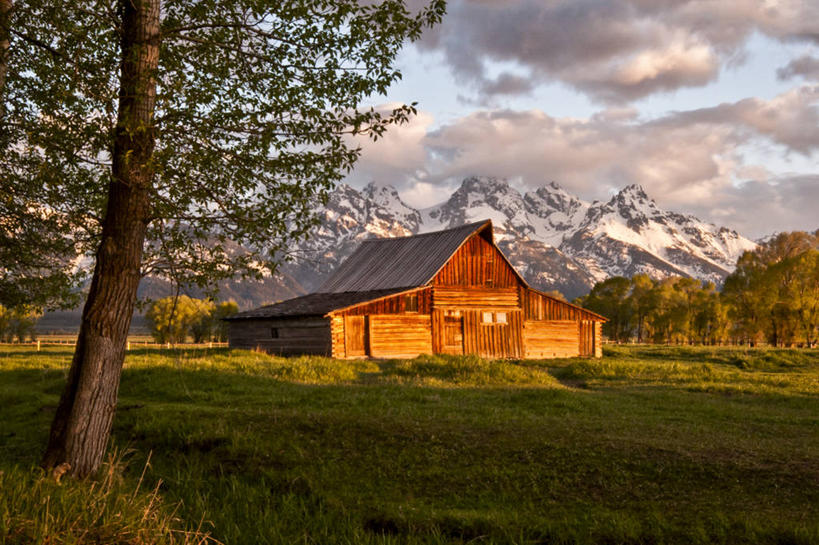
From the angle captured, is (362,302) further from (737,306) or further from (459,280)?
(737,306)

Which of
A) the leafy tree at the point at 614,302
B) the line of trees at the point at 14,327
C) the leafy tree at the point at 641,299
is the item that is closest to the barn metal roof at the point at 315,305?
the line of trees at the point at 14,327

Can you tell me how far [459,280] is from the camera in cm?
4197

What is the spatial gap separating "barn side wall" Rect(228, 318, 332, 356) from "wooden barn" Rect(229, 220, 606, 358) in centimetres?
6

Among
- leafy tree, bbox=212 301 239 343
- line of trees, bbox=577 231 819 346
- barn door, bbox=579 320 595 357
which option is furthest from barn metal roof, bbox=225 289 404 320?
leafy tree, bbox=212 301 239 343

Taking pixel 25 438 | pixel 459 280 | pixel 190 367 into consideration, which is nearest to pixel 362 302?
pixel 459 280

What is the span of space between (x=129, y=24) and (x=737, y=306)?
71258 mm

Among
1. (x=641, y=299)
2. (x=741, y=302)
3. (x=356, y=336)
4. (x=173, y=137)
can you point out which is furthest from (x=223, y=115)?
(x=641, y=299)

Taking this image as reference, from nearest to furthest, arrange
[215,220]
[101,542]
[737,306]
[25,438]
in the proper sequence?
[101,542] → [215,220] → [25,438] → [737,306]

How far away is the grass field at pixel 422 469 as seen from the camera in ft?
23.7

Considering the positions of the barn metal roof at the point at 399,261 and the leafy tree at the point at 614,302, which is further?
the leafy tree at the point at 614,302

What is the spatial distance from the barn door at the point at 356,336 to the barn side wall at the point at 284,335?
1.24 m

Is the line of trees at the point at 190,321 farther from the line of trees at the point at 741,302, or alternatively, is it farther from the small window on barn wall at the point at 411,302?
the line of trees at the point at 741,302

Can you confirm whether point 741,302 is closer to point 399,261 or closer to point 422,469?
point 399,261

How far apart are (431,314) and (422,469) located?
30.7 meters
